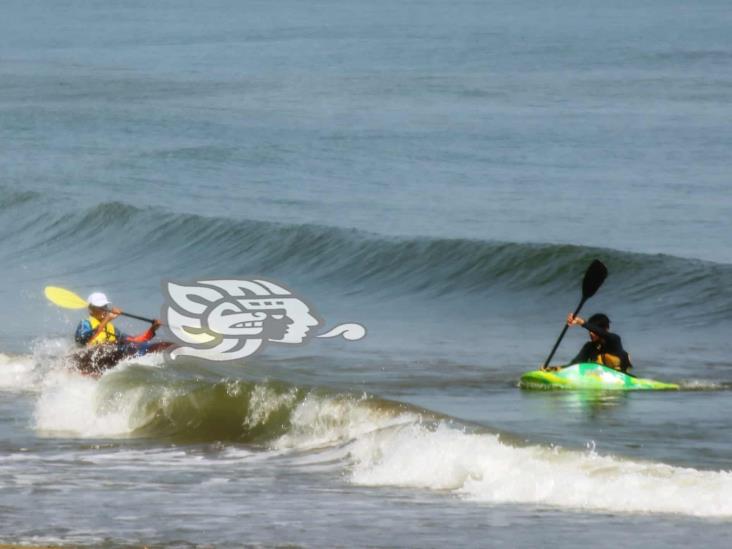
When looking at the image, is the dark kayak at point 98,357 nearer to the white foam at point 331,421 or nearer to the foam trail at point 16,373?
the foam trail at point 16,373

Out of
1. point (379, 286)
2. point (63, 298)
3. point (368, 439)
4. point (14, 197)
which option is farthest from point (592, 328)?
point (14, 197)

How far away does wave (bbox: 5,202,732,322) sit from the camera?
31.9 m

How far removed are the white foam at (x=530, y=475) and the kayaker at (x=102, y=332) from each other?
6210mm

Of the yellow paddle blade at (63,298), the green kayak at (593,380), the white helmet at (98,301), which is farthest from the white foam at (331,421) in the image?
the yellow paddle blade at (63,298)

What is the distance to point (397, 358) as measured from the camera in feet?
81.1

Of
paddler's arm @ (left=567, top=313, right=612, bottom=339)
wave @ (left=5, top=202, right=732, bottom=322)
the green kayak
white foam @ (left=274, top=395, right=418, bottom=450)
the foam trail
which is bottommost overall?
white foam @ (left=274, top=395, right=418, bottom=450)

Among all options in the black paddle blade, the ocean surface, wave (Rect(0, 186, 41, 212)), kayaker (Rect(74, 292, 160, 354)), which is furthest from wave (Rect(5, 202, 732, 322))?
kayaker (Rect(74, 292, 160, 354))

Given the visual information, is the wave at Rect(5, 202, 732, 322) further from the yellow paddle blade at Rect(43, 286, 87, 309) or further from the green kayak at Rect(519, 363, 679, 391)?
the yellow paddle blade at Rect(43, 286, 87, 309)

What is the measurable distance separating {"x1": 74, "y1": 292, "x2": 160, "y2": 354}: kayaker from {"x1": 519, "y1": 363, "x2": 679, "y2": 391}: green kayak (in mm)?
5421

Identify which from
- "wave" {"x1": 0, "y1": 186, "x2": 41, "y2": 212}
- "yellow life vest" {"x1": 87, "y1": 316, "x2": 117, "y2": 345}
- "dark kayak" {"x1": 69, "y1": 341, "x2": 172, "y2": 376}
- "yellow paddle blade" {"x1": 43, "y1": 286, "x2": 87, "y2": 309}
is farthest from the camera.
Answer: "wave" {"x1": 0, "y1": 186, "x2": 41, "y2": 212}

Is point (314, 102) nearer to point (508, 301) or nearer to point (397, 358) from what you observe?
point (508, 301)

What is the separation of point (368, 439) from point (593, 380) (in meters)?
4.73

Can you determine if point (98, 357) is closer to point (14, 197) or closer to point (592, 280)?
point (592, 280)

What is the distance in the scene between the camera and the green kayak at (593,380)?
20.5 meters
